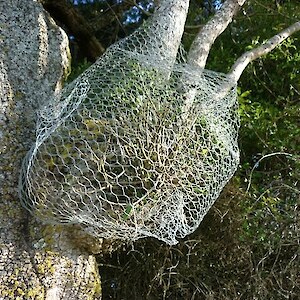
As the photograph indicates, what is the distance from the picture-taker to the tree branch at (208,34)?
1.30m

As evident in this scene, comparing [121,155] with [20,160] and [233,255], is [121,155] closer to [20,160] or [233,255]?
[20,160]

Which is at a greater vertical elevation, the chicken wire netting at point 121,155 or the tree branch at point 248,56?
the chicken wire netting at point 121,155

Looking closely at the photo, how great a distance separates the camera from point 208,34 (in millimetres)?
1359

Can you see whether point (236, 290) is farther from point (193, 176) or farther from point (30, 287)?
point (30, 287)

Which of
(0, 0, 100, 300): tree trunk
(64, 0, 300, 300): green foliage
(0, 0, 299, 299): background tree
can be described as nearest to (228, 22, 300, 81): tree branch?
(0, 0, 299, 299): background tree

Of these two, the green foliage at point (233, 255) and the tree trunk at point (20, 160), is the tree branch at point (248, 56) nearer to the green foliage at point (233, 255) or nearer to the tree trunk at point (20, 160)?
the green foliage at point (233, 255)

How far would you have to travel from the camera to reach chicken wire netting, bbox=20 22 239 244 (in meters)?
0.99

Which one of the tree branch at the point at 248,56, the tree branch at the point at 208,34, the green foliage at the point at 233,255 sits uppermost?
the tree branch at the point at 208,34

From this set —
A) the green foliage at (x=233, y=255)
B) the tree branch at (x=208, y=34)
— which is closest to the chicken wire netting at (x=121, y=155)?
the tree branch at (x=208, y=34)

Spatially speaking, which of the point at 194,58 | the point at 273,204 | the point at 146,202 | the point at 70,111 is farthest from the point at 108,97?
the point at 273,204

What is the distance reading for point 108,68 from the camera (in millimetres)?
1124

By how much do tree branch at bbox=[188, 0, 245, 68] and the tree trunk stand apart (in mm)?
323

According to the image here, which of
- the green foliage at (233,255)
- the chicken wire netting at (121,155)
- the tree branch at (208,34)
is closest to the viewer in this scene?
the chicken wire netting at (121,155)

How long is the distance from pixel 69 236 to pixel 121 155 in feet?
0.72
